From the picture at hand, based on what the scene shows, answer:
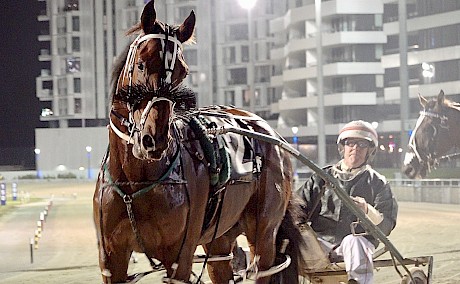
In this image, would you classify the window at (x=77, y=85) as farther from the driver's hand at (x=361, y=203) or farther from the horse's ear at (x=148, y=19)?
the horse's ear at (x=148, y=19)

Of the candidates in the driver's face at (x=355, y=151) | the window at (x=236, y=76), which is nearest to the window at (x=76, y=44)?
the window at (x=236, y=76)

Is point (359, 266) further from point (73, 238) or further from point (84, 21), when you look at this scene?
point (84, 21)

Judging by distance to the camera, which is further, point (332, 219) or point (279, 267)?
point (332, 219)

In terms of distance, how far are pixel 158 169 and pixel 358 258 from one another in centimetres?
189

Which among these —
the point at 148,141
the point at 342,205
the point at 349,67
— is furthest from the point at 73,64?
the point at 148,141

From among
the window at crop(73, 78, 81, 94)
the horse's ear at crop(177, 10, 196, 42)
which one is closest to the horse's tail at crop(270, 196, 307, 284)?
the horse's ear at crop(177, 10, 196, 42)

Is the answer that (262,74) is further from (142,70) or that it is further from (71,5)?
(142,70)

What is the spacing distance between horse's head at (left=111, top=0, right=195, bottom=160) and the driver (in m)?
1.97

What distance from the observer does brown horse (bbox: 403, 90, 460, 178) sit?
759 centimetres

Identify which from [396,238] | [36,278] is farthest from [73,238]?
[396,238]

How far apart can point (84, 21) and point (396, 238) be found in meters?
39.9

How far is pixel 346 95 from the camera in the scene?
34.8 metres

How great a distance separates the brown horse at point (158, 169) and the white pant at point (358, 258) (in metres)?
1.14

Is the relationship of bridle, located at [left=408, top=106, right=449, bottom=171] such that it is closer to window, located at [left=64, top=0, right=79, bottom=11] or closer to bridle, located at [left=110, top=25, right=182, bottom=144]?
bridle, located at [left=110, top=25, right=182, bottom=144]
